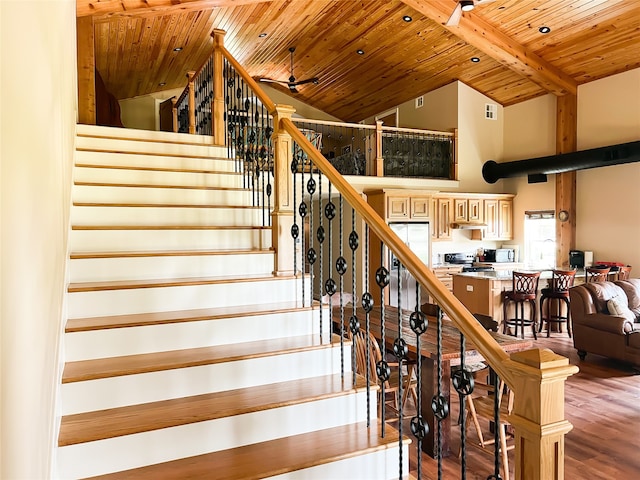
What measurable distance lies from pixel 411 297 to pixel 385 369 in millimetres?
6509

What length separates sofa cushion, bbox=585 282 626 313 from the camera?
5.83m

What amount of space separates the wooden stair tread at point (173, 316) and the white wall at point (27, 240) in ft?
1.95

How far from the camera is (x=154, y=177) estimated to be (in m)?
3.79

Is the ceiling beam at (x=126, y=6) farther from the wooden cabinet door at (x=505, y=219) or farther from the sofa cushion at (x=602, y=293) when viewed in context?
the wooden cabinet door at (x=505, y=219)

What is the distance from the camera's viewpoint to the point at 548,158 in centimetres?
845

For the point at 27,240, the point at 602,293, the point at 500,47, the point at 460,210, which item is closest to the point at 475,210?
the point at 460,210

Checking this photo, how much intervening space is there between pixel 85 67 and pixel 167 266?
3645mm

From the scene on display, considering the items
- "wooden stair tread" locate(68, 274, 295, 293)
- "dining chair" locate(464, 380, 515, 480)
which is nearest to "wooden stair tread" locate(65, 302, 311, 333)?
"wooden stair tread" locate(68, 274, 295, 293)

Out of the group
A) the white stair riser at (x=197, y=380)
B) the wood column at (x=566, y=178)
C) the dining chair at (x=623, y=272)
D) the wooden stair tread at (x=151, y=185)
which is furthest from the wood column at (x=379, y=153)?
the white stair riser at (x=197, y=380)

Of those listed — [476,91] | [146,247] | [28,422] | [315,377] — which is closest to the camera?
[28,422]

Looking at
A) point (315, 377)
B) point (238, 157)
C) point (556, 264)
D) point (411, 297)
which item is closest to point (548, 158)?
point (556, 264)

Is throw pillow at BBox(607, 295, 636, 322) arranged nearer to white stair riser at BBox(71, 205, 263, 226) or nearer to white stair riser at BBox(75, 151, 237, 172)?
white stair riser at BBox(71, 205, 263, 226)

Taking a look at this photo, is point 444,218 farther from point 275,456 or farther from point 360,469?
point 275,456

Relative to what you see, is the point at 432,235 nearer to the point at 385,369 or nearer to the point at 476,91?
the point at 476,91
